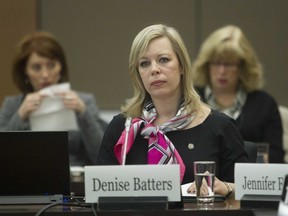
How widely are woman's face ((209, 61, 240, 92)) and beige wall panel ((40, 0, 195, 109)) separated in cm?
119

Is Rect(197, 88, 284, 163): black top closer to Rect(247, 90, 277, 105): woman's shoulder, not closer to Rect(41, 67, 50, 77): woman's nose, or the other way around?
Rect(247, 90, 277, 105): woman's shoulder

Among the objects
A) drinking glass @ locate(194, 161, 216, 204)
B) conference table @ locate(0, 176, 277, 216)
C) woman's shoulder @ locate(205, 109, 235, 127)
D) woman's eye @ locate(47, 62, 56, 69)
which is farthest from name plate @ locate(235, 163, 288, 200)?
woman's eye @ locate(47, 62, 56, 69)

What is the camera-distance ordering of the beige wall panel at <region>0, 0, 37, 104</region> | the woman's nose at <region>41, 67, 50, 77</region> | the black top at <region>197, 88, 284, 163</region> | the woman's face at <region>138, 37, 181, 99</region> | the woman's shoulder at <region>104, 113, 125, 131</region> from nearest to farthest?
the woman's face at <region>138, 37, 181, 99</region>
the woman's shoulder at <region>104, 113, 125, 131</region>
the woman's nose at <region>41, 67, 50, 77</region>
the black top at <region>197, 88, 284, 163</region>
the beige wall panel at <region>0, 0, 37, 104</region>

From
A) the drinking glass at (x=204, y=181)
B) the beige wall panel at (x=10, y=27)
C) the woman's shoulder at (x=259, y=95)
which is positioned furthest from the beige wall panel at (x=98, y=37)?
the drinking glass at (x=204, y=181)

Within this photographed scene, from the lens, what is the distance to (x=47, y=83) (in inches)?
199

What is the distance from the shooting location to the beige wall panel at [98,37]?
6.30 metres

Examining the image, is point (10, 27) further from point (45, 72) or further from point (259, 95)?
point (259, 95)

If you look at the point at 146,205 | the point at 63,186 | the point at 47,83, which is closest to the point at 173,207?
the point at 146,205

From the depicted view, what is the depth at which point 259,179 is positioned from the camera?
2.71 metres

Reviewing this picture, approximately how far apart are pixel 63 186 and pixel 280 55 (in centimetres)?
384

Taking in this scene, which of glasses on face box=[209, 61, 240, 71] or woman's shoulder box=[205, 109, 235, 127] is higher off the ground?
glasses on face box=[209, 61, 240, 71]

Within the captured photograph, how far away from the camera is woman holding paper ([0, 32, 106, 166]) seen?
4930mm

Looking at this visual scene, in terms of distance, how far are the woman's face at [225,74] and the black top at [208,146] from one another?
5.73 feet

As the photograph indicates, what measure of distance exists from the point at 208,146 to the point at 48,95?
1729mm
